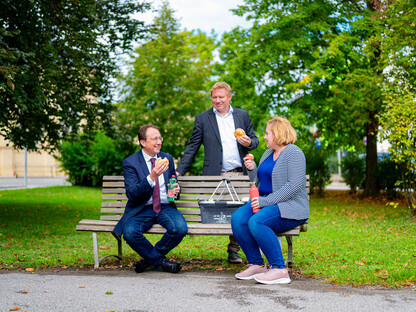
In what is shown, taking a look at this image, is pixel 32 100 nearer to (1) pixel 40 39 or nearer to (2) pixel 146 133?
(1) pixel 40 39

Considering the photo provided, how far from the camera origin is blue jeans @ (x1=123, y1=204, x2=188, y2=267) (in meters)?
6.11

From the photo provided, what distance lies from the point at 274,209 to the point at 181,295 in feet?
4.61

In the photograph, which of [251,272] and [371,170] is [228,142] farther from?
[371,170]

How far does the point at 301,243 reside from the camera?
8945 mm

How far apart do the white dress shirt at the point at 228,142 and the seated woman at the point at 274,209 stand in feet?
2.60

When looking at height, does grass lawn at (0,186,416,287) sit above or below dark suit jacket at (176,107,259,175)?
below

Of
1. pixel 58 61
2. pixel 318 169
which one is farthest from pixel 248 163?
pixel 318 169

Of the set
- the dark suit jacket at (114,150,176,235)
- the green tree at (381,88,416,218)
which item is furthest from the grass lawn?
the green tree at (381,88,416,218)

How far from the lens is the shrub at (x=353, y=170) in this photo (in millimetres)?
20562

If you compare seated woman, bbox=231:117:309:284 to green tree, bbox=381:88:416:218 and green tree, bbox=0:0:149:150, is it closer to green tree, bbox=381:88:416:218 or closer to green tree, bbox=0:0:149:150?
green tree, bbox=0:0:149:150

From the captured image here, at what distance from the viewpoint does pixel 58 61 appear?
1142cm

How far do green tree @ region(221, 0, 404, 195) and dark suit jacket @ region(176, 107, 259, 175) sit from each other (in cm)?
834

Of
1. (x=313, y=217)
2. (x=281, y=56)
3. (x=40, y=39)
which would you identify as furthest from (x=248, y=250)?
(x=281, y=56)

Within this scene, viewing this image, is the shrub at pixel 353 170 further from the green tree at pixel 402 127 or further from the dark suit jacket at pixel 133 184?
the dark suit jacket at pixel 133 184
